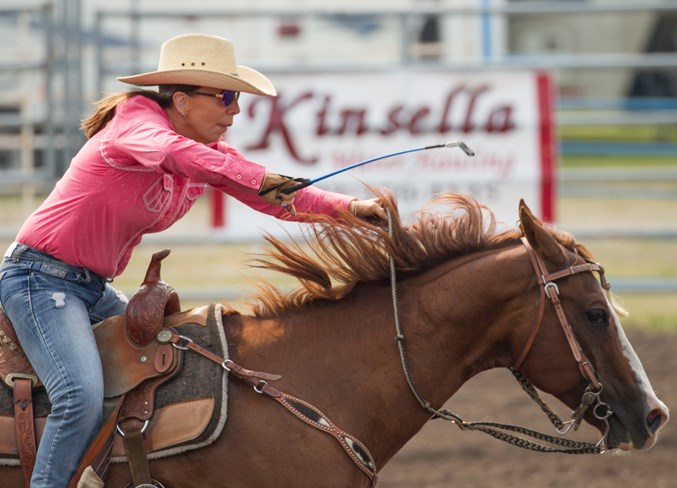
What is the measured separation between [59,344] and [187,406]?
44cm

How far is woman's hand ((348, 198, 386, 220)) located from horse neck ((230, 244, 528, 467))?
1.00ft

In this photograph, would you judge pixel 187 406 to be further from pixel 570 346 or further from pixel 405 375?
pixel 570 346

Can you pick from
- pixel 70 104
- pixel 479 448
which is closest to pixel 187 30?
pixel 70 104

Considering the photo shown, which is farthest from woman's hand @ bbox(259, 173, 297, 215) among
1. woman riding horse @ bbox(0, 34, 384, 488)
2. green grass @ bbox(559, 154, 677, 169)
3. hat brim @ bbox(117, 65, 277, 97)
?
green grass @ bbox(559, 154, 677, 169)

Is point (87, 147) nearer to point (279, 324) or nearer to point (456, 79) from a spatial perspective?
point (279, 324)

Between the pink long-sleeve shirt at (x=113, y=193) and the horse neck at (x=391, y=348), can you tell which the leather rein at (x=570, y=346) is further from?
the pink long-sleeve shirt at (x=113, y=193)

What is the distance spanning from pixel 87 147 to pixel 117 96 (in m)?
0.22

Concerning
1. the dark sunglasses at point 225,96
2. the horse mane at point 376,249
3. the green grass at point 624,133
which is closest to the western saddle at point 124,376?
the horse mane at point 376,249

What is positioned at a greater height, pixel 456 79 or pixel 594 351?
pixel 456 79

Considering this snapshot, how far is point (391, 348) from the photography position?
345cm

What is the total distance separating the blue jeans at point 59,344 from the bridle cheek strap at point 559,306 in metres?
1.41

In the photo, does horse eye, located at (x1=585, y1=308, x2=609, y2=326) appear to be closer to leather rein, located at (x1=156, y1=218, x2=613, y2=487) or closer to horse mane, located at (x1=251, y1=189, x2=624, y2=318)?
leather rein, located at (x1=156, y1=218, x2=613, y2=487)

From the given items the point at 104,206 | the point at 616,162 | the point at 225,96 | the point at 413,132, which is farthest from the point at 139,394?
the point at 616,162

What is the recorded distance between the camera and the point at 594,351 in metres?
3.40
